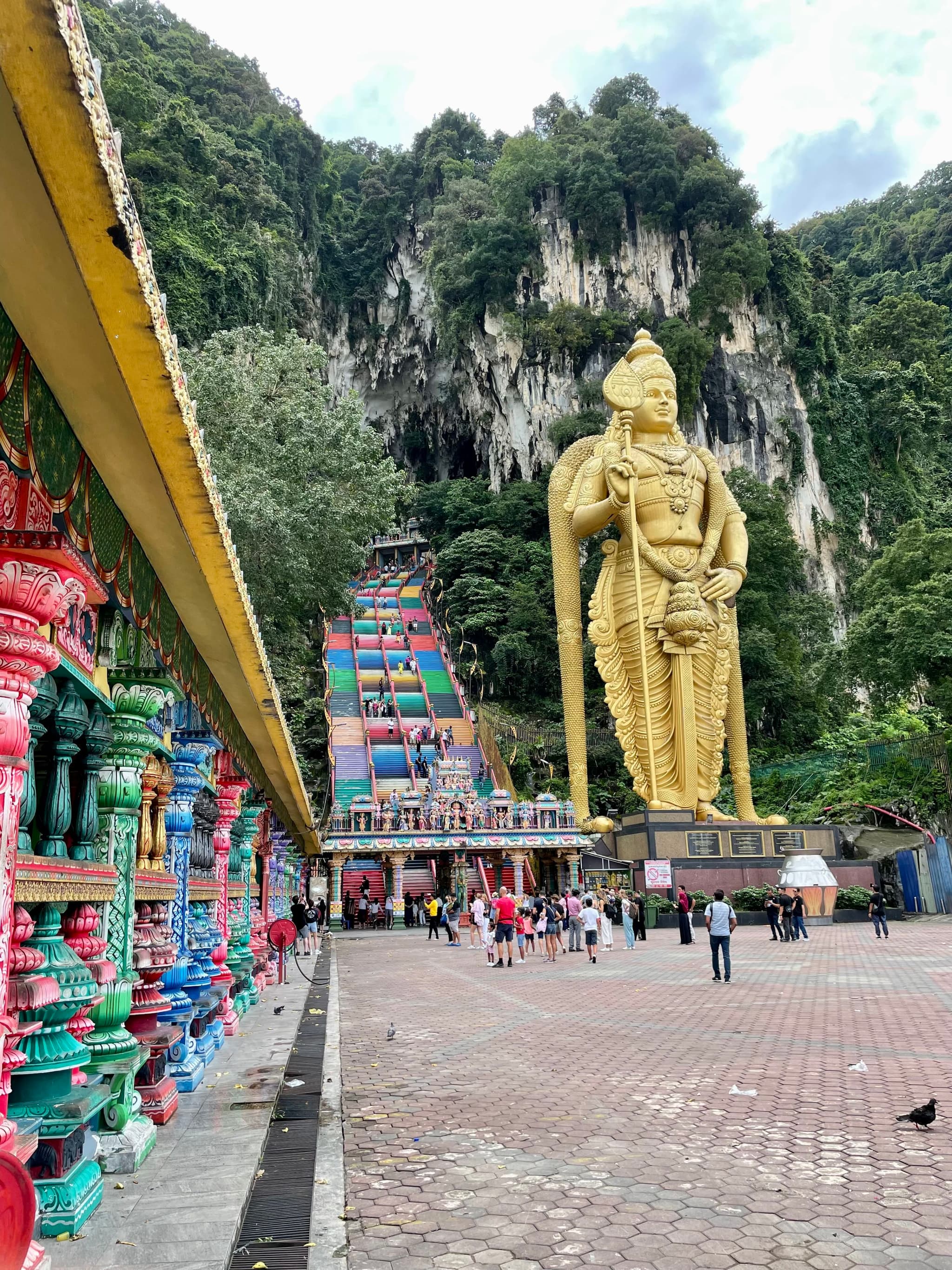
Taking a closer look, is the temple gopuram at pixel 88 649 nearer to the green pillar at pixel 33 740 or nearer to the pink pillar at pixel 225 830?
the green pillar at pixel 33 740

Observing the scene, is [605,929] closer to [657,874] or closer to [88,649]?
[657,874]

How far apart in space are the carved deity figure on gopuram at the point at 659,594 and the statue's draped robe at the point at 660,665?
0.09 ft

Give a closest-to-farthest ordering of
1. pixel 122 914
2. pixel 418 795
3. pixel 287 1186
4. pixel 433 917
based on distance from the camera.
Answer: pixel 287 1186 < pixel 122 914 < pixel 433 917 < pixel 418 795

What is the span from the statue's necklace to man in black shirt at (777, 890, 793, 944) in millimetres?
9880

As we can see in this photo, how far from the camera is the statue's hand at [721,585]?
21875 mm

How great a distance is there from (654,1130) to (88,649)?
3178mm

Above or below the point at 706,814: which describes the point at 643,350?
above

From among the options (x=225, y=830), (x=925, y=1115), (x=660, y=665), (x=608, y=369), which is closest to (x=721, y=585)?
(x=660, y=665)

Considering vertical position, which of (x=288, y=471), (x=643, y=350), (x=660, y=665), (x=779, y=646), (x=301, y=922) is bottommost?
(x=301, y=922)

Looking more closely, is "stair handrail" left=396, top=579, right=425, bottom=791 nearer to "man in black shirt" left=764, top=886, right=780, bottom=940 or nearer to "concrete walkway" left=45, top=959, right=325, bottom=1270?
"man in black shirt" left=764, top=886, right=780, bottom=940

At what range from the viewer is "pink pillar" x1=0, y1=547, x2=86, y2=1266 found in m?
2.29

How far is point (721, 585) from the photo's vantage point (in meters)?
21.9

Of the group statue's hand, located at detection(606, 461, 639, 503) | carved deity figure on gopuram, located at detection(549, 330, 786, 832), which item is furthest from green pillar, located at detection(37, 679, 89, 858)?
statue's hand, located at detection(606, 461, 639, 503)

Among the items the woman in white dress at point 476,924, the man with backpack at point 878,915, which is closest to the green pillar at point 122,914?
the woman in white dress at point 476,924
